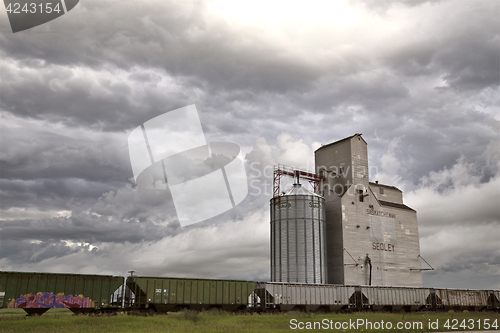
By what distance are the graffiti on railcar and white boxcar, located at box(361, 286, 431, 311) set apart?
94.7 ft

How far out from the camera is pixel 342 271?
51.6 m

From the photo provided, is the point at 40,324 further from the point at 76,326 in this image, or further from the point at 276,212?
the point at 276,212

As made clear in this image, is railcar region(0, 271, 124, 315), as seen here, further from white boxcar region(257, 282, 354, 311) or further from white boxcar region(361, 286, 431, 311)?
white boxcar region(361, 286, 431, 311)

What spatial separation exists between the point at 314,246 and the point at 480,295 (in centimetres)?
2493

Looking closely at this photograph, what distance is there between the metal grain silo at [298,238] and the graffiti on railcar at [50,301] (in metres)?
24.8

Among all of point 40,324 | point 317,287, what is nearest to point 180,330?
point 40,324

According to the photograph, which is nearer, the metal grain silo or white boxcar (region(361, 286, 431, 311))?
white boxcar (region(361, 286, 431, 311))

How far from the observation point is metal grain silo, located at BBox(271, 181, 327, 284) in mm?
49250

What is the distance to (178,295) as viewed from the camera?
3512 centimetres

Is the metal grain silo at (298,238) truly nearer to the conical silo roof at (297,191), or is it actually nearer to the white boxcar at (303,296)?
the conical silo roof at (297,191)

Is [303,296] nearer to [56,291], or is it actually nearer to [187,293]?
[187,293]

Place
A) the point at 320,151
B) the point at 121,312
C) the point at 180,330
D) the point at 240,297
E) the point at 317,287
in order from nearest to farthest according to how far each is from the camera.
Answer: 1. the point at 180,330
2. the point at 121,312
3. the point at 240,297
4. the point at 317,287
5. the point at 320,151

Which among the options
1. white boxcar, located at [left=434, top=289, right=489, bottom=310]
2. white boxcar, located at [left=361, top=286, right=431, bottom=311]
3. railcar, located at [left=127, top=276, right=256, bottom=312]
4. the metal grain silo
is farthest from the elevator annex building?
railcar, located at [left=127, top=276, right=256, bottom=312]

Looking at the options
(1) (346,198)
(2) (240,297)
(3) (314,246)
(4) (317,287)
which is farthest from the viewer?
(1) (346,198)
